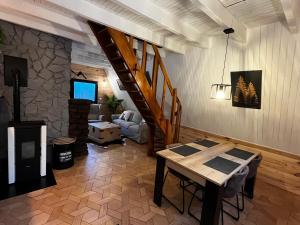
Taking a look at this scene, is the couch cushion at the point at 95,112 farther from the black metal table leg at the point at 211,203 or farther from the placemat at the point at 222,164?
the black metal table leg at the point at 211,203

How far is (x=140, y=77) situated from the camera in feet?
10.1

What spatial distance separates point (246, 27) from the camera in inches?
116

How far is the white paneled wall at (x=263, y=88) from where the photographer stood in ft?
8.59

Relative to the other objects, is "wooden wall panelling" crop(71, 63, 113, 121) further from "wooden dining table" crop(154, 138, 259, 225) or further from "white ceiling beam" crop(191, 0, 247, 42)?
"white ceiling beam" crop(191, 0, 247, 42)

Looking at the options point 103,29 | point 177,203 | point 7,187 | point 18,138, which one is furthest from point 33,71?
point 177,203

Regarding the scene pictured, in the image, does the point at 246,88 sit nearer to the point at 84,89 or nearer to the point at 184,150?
the point at 184,150

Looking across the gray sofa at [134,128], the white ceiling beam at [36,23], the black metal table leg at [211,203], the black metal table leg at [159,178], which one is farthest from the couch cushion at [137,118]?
the black metal table leg at [211,203]

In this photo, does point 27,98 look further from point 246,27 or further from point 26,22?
point 246,27

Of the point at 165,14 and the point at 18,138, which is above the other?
the point at 165,14

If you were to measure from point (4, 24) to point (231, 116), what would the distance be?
177 inches

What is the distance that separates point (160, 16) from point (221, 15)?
2.68 ft

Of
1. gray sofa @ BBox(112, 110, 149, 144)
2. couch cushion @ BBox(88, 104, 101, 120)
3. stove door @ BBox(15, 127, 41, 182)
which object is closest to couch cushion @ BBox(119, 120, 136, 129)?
gray sofa @ BBox(112, 110, 149, 144)

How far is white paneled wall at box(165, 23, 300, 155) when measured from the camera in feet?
8.59

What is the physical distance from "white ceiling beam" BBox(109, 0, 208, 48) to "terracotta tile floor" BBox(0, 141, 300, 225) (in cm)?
252
